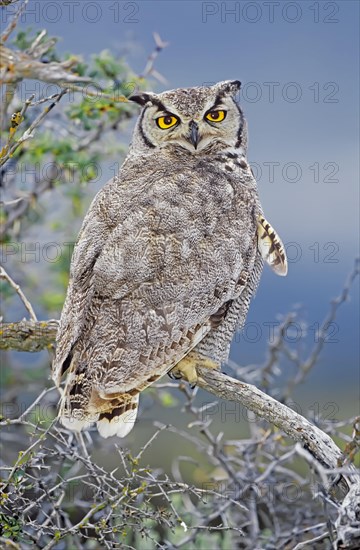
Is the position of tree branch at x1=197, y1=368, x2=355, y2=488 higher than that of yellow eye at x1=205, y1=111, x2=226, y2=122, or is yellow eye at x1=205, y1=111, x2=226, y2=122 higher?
yellow eye at x1=205, y1=111, x2=226, y2=122

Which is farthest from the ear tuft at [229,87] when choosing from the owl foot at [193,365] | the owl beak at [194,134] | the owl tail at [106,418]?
the owl tail at [106,418]

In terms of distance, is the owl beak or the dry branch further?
the owl beak

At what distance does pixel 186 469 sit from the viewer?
17.3ft

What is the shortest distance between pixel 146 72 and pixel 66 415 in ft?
5.89

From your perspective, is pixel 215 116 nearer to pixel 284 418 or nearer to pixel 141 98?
pixel 141 98

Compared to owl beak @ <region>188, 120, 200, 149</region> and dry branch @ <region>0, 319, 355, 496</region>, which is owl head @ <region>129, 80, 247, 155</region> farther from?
dry branch @ <region>0, 319, 355, 496</region>

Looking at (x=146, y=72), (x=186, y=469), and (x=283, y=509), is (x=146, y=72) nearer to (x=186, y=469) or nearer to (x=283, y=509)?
(x=283, y=509)

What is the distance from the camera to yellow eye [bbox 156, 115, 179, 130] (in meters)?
3.11

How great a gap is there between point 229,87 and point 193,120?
1.00 feet

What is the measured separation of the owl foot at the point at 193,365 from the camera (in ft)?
9.66

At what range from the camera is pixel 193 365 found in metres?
2.96

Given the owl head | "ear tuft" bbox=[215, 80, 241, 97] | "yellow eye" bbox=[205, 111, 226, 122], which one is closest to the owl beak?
the owl head

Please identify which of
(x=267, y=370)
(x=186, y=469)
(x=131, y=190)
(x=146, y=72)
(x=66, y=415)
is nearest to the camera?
(x=66, y=415)

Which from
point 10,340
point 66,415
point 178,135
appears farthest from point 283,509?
point 178,135
